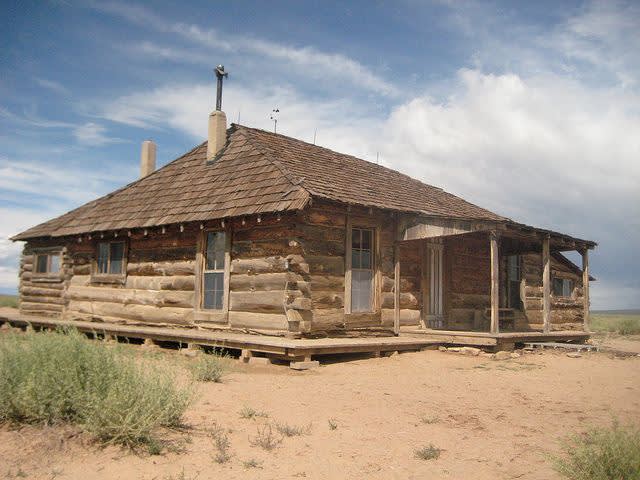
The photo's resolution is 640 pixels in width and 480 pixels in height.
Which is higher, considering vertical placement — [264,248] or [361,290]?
[264,248]

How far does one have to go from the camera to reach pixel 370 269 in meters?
12.6

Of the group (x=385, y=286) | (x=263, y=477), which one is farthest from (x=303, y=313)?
(x=263, y=477)

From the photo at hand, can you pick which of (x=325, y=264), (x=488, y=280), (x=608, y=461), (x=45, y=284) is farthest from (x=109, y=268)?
(x=608, y=461)

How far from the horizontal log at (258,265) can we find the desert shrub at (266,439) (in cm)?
533

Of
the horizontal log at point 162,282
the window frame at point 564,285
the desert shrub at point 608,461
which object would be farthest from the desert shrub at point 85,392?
the window frame at point 564,285

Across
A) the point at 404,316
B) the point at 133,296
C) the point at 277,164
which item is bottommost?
the point at 404,316

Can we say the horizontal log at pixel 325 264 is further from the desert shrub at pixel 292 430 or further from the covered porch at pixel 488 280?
the desert shrub at pixel 292 430

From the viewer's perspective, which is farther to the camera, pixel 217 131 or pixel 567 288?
pixel 567 288

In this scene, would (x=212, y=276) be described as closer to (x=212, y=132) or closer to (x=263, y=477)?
(x=212, y=132)

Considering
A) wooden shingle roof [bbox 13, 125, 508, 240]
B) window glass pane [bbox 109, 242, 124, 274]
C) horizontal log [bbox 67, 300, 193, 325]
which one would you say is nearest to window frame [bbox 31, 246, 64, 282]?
wooden shingle roof [bbox 13, 125, 508, 240]

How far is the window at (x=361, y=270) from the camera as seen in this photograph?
40.1ft

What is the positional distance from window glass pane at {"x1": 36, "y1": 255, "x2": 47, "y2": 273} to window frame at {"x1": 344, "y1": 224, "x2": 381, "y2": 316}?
11.5 meters

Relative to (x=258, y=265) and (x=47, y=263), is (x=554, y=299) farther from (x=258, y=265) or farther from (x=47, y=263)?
(x=47, y=263)

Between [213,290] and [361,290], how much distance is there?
3.30 metres
